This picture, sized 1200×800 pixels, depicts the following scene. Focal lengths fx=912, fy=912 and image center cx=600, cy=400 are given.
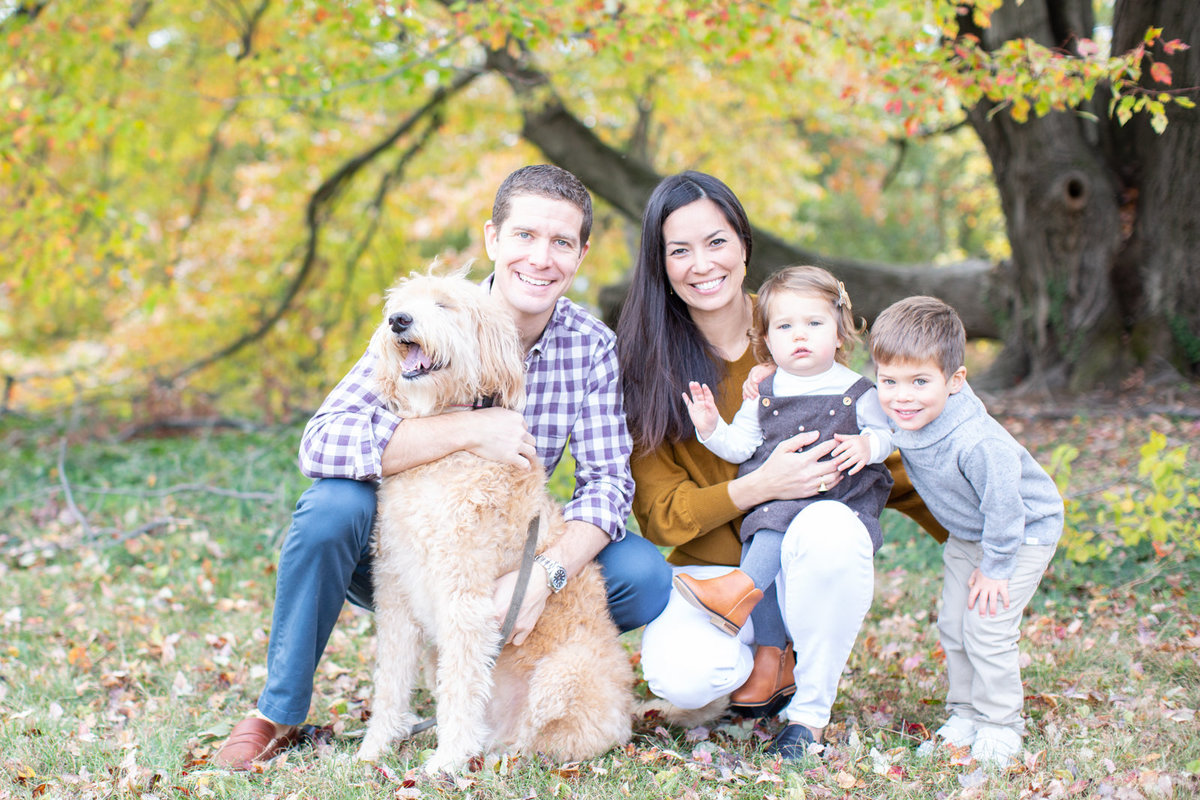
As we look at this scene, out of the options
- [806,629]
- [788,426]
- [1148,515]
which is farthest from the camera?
[1148,515]

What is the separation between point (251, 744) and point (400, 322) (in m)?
1.43

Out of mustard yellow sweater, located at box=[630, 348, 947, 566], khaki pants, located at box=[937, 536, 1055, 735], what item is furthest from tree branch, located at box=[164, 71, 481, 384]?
khaki pants, located at box=[937, 536, 1055, 735]

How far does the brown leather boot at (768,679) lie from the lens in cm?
302

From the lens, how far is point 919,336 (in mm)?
2703

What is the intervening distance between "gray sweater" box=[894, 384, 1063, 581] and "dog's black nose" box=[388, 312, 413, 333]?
153 cm

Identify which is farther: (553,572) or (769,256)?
(769,256)

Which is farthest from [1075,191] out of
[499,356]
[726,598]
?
[499,356]

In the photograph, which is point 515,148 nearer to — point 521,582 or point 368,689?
point 368,689

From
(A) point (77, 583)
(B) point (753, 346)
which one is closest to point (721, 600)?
(B) point (753, 346)

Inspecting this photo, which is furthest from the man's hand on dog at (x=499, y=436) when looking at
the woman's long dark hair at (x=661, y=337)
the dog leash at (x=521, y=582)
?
the woman's long dark hair at (x=661, y=337)

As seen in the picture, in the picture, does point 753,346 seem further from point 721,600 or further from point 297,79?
point 297,79

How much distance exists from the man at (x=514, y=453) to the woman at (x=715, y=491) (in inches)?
5.2

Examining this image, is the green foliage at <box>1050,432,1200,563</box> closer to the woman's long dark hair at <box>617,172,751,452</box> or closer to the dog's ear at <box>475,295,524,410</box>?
the woman's long dark hair at <box>617,172,751,452</box>

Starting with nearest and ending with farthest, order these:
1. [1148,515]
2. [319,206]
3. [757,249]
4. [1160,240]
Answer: [1148,515] → [1160,240] → [757,249] → [319,206]
